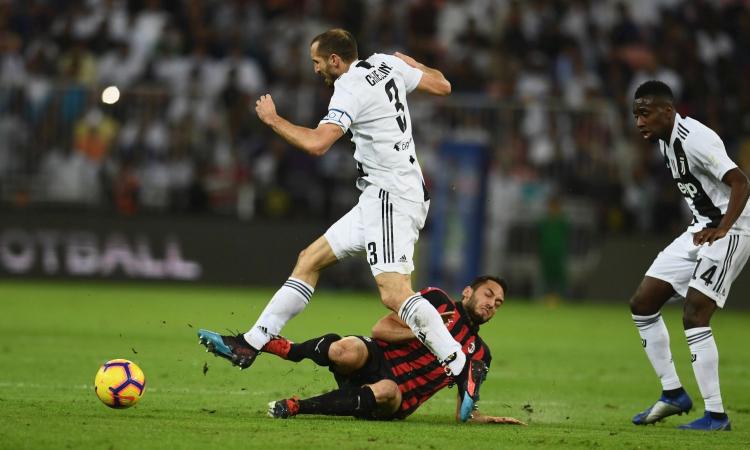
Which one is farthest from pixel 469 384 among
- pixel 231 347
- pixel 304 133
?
pixel 304 133

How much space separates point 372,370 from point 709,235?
2.66m

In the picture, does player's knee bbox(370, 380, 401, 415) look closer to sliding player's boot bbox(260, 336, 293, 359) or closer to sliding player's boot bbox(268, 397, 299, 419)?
sliding player's boot bbox(268, 397, 299, 419)

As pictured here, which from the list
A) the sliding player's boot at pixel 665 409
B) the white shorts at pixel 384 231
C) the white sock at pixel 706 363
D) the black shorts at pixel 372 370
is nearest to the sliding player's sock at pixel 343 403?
the black shorts at pixel 372 370

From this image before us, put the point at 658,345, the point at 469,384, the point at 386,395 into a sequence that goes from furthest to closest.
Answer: the point at 658,345
the point at 386,395
the point at 469,384

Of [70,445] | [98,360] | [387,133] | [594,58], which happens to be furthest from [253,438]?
[594,58]

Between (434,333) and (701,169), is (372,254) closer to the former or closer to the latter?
(434,333)

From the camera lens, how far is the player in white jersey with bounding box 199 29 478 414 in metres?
8.27

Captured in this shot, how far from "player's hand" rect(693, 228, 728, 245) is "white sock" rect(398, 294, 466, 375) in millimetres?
2007

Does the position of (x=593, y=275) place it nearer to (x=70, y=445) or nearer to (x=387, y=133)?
(x=387, y=133)

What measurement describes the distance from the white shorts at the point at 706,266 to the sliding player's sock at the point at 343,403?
2557 millimetres

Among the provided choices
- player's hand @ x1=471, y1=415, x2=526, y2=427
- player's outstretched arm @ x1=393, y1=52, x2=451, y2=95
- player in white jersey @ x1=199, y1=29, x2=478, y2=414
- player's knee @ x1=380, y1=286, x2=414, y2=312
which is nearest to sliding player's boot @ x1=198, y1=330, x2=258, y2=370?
player in white jersey @ x1=199, y1=29, x2=478, y2=414

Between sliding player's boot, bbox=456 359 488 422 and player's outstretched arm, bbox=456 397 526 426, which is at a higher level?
sliding player's boot, bbox=456 359 488 422

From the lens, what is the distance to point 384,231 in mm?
8586

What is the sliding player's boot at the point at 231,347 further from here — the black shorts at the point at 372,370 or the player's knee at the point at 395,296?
the player's knee at the point at 395,296
